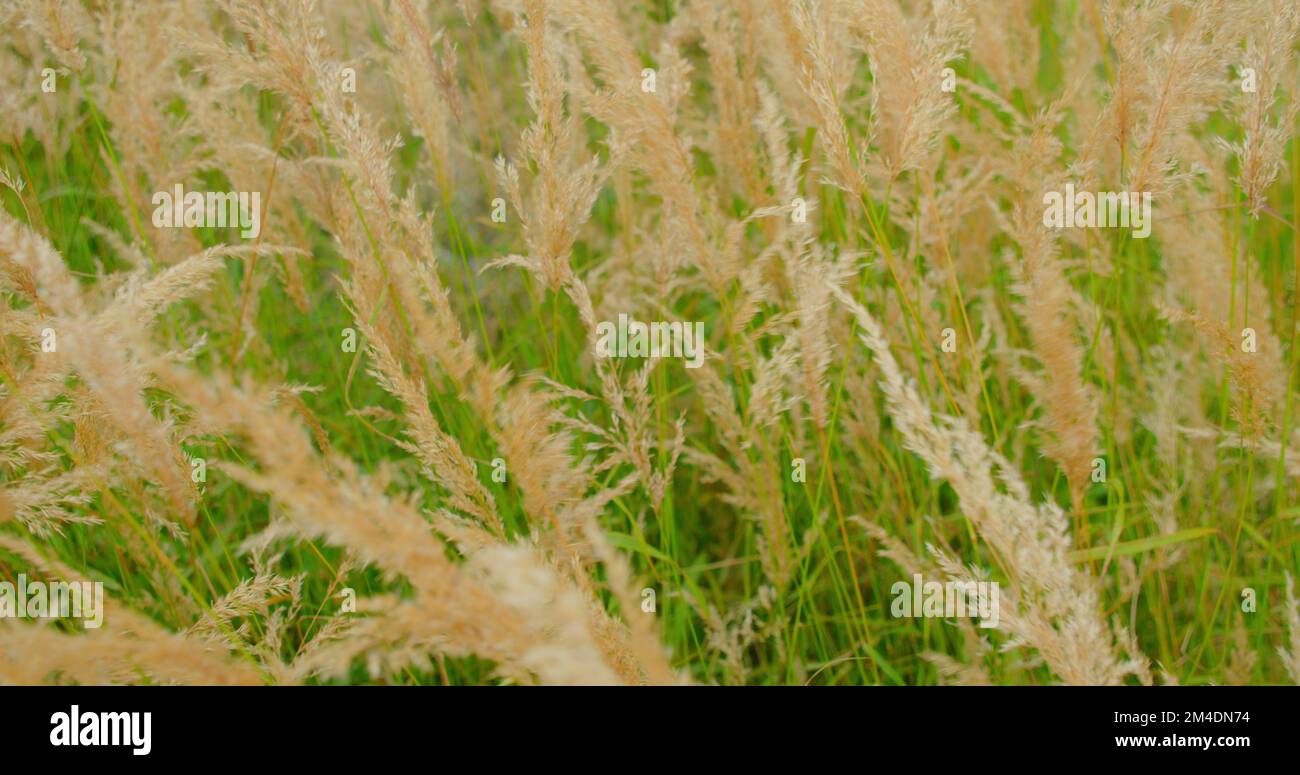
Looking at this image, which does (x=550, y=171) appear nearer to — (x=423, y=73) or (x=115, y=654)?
(x=423, y=73)

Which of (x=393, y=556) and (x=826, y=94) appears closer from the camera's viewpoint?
(x=393, y=556)

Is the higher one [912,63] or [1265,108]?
[912,63]

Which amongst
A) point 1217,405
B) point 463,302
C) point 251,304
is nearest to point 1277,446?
point 1217,405

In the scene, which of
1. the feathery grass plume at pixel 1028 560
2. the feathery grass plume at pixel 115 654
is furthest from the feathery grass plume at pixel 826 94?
the feathery grass plume at pixel 115 654

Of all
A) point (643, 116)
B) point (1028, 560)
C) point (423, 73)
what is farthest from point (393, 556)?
point (423, 73)

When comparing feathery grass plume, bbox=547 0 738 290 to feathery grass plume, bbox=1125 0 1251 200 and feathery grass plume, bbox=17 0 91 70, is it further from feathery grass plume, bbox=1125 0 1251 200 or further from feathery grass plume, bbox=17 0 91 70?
feathery grass plume, bbox=17 0 91 70

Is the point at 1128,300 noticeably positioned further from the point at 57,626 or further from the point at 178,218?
the point at 57,626

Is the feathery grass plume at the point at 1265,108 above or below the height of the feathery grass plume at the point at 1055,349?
above

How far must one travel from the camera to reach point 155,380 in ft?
5.61

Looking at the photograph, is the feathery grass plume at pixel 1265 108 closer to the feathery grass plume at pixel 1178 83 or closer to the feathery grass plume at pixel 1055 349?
the feathery grass plume at pixel 1178 83

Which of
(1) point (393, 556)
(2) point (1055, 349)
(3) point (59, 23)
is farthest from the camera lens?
(3) point (59, 23)

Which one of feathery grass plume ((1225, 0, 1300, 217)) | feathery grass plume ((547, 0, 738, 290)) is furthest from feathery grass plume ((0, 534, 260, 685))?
feathery grass plume ((1225, 0, 1300, 217))

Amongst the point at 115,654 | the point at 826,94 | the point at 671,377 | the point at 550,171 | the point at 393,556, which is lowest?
the point at 115,654

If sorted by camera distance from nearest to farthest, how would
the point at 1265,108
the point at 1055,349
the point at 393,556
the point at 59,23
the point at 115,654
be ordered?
the point at 393,556 < the point at 115,654 < the point at 1055,349 < the point at 1265,108 < the point at 59,23
